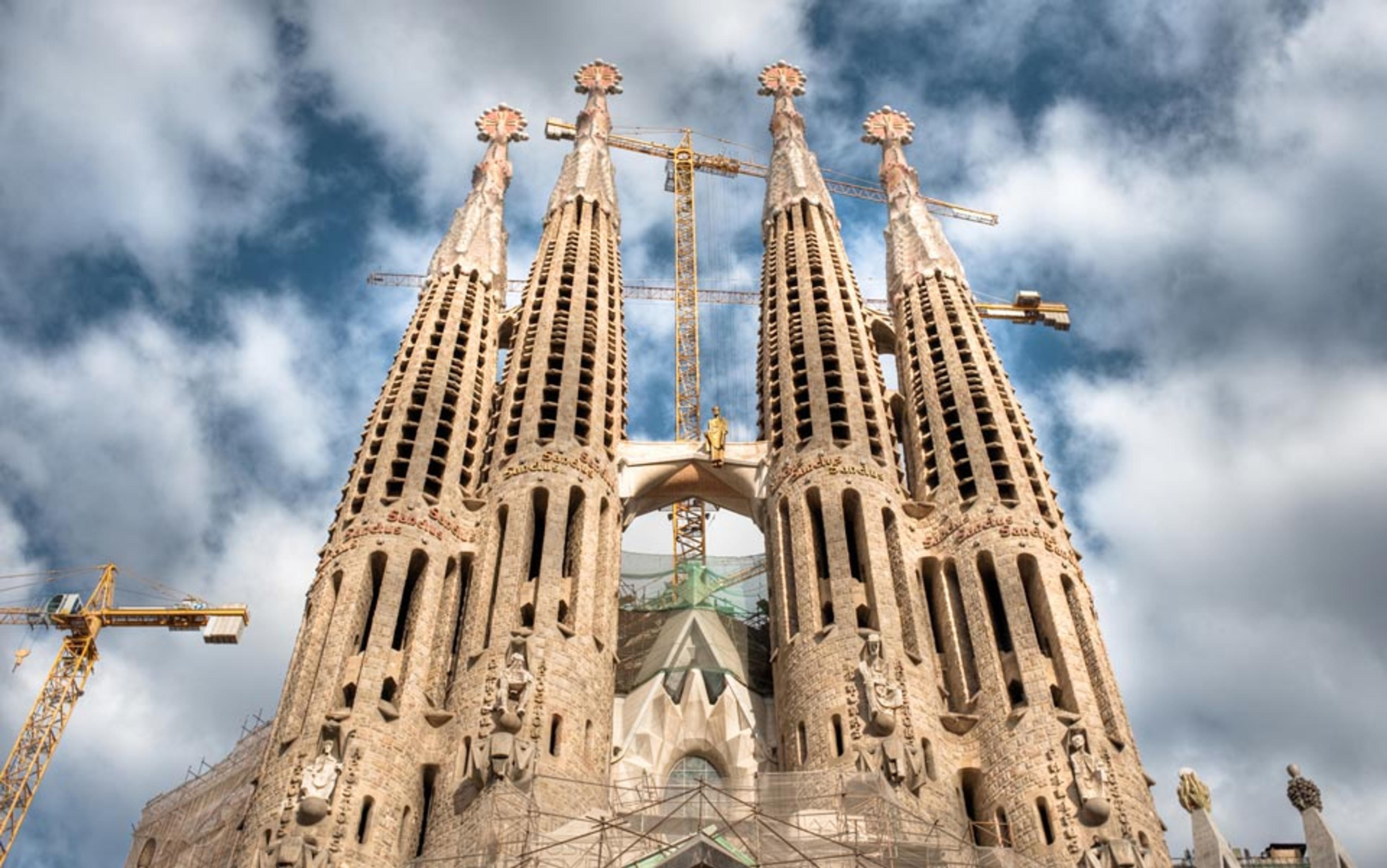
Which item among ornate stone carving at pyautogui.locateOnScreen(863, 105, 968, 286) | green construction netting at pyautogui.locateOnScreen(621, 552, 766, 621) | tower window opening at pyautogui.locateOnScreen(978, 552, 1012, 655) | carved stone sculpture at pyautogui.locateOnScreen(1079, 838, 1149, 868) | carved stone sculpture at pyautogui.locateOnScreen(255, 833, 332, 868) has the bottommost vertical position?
carved stone sculpture at pyautogui.locateOnScreen(1079, 838, 1149, 868)

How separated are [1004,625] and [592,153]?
28333mm

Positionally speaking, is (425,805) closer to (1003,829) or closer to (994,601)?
(1003,829)

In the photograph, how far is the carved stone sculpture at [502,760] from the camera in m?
33.2

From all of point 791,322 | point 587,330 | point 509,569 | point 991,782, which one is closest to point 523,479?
point 509,569

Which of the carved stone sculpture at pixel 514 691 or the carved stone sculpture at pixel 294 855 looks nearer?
the carved stone sculpture at pixel 294 855

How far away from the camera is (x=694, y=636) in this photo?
143ft

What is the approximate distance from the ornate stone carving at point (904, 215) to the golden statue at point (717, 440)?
29.0 feet

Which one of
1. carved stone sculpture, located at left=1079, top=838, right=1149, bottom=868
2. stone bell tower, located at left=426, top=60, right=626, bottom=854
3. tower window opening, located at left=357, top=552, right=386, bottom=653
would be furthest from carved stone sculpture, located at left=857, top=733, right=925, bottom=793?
tower window opening, located at left=357, top=552, right=386, bottom=653

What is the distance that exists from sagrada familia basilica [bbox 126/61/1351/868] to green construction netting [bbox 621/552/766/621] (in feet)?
4.69

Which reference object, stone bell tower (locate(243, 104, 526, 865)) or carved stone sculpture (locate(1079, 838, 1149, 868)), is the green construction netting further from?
carved stone sculpture (locate(1079, 838, 1149, 868))

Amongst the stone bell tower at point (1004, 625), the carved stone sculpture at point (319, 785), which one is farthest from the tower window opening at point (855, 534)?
the carved stone sculpture at point (319, 785)

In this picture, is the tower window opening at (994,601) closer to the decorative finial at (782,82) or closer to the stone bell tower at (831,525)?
the stone bell tower at (831,525)

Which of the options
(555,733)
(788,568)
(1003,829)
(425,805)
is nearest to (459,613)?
(555,733)

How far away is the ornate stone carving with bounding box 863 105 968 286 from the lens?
52.6m
